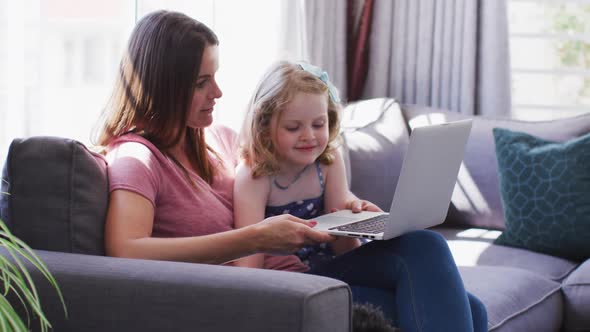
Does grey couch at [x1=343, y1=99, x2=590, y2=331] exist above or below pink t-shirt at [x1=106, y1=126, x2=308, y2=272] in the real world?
below

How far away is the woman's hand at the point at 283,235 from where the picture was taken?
168cm

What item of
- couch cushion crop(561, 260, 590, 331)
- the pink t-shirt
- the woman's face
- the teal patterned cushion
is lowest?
couch cushion crop(561, 260, 590, 331)

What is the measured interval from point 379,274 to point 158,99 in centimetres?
63

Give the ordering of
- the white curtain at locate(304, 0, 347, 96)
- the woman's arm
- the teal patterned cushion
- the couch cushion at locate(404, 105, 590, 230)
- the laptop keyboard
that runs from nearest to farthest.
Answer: the woman's arm
the laptop keyboard
the teal patterned cushion
the couch cushion at locate(404, 105, 590, 230)
the white curtain at locate(304, 0, 347, 96)

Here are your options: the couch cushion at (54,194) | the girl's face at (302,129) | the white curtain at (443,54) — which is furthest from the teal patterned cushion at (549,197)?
the couch cushion at (54,194)

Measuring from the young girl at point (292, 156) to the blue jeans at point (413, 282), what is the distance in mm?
164

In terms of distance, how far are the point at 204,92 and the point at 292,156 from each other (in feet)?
0.99

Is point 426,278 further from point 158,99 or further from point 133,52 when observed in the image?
point 133,52

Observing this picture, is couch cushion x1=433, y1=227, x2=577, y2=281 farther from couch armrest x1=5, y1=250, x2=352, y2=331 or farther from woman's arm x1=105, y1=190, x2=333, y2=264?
couch armrest x1=5, y1=250, x2=352, y2=331

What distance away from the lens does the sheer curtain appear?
7.27 feet

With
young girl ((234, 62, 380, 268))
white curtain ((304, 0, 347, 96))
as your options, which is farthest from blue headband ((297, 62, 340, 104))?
white curtain ((304, 0, 347, 96))

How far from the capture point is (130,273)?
148 cm

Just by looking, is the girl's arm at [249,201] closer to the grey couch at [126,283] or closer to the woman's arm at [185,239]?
the woman's arm at [185,239]

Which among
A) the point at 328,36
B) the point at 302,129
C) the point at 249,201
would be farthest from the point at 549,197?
the point at 328,36
